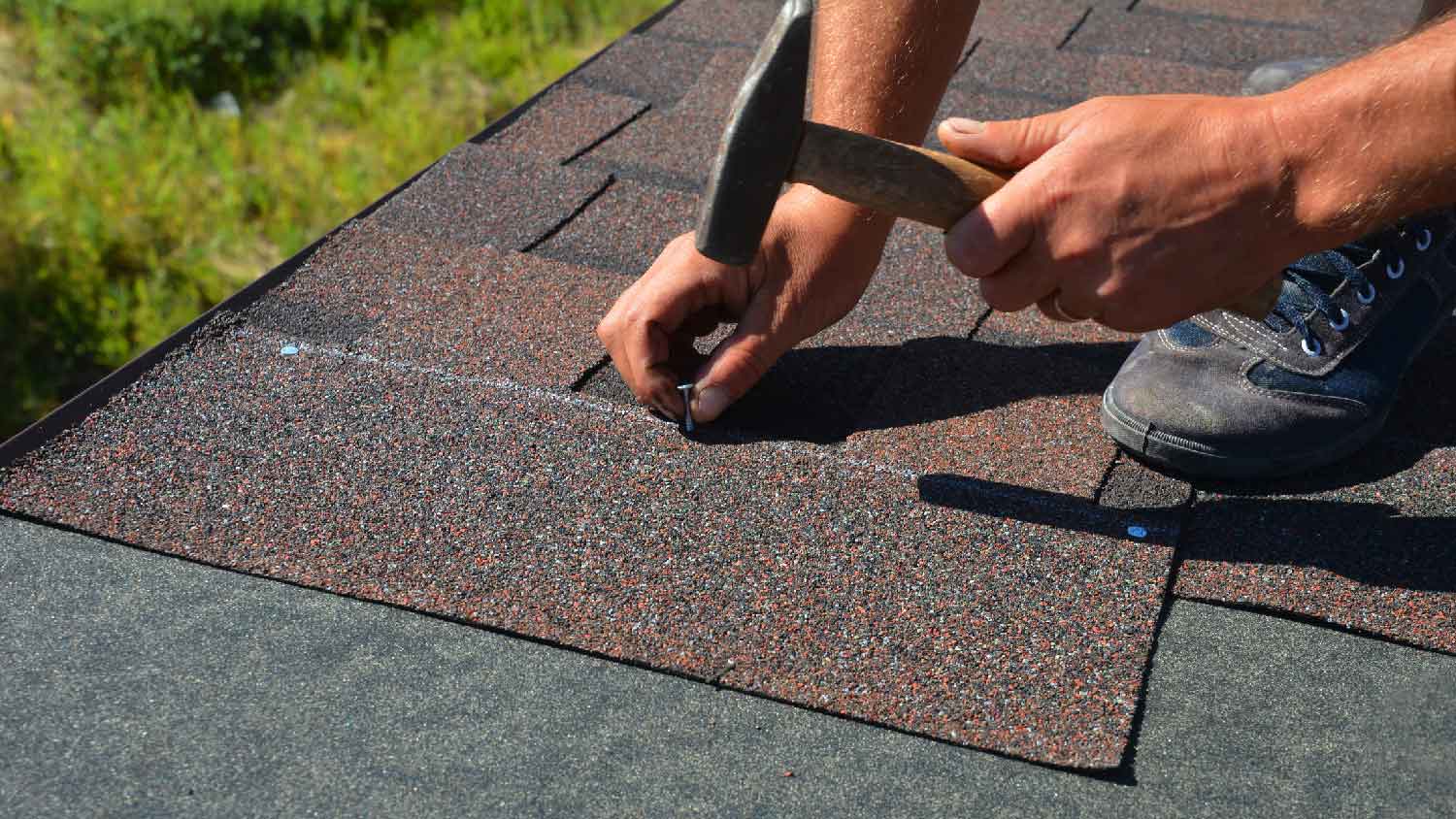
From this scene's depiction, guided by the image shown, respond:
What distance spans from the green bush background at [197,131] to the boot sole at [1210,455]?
6.62ft

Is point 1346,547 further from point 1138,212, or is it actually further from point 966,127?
point 966,127

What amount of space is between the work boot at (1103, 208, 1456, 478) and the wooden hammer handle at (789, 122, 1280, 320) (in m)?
0.45

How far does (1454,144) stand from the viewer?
1.27 meters

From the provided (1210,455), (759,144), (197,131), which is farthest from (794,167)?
(197,131)

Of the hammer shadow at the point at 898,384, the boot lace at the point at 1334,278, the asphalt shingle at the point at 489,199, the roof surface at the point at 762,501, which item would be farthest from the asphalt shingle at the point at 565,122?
the boot lace at the point at 1334,278

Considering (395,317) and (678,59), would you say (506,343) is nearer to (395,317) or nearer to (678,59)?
(395,317)

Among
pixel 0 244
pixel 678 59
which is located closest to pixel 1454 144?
pixel 678 59

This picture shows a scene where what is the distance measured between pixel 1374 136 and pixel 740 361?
0.79m

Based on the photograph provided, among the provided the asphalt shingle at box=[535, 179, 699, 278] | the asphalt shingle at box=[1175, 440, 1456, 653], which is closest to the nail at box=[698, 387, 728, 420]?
the asphalt shingle at box=[535, 179, 699, 278]

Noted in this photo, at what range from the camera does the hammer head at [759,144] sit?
1232mm

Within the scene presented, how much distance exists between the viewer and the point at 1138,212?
1331 millimetres

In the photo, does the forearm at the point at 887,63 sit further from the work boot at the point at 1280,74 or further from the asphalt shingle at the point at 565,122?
the work boot at the point at 1280,74

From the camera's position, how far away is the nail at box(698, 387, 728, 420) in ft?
5.64

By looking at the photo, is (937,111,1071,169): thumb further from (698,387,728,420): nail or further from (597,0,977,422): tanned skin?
(698,387,728,420): nail
